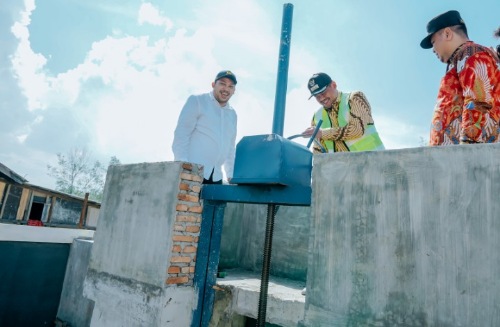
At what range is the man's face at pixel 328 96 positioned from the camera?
3339mm

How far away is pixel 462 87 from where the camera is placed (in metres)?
2.11

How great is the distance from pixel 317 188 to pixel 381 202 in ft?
1.59

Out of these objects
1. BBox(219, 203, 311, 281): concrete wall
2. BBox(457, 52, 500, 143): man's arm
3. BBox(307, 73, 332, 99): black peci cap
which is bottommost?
BBox(219, 203, 311, 281): concrete wall

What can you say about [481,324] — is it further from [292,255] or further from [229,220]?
[229,220]

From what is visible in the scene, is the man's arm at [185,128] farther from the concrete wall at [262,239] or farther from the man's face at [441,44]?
the man's face at [441,44]

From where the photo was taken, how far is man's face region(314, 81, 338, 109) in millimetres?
3339

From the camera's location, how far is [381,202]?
212 cm

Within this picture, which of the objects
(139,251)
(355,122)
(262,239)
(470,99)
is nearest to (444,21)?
(470,99)

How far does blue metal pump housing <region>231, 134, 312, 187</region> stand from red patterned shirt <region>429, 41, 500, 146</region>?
3.42 ft

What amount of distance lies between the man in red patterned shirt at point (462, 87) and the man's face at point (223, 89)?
6.94 feet

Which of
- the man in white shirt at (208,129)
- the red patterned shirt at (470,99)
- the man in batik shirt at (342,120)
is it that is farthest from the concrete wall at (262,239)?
the red patterned shirt at (470,99)

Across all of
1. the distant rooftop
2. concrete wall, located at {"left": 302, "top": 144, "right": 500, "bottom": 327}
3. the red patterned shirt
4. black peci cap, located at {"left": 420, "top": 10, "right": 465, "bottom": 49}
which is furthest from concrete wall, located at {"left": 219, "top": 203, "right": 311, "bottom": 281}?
the distant rooftop

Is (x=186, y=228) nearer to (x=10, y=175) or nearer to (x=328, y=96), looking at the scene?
(x=328, y=96)

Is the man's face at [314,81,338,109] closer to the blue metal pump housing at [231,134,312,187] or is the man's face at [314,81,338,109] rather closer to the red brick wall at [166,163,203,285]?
the blue metal pump housing at [231,134,312,187]
